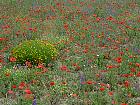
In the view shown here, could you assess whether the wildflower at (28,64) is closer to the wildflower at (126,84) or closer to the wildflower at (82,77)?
the wildflower at (82,77)

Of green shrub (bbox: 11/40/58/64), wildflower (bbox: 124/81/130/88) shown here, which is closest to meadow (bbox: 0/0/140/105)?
wildflower (bbox: 124/81/130/88)

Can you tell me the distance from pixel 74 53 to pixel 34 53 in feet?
5.96

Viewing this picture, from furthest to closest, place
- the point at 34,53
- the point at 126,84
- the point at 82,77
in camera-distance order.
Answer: the point at 34,53
the point at 82,77
the point at 126,84

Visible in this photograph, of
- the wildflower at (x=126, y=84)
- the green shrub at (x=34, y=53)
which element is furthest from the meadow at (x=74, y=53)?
the green shrub at (x=34, y=53)

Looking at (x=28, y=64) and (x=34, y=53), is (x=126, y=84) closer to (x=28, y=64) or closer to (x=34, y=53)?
→ (x=28, y=64)

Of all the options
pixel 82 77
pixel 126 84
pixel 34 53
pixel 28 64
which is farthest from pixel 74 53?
pixel 126 84

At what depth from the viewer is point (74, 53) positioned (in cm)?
1234

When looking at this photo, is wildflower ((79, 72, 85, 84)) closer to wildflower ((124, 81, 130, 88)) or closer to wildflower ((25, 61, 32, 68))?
wildflower ((124, 81, 130, 88))

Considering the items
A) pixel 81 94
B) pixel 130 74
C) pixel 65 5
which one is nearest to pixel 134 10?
pixel 65 5

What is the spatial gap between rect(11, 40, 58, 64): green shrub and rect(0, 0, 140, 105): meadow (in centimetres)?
21

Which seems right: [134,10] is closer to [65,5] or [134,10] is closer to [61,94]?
[65,5]

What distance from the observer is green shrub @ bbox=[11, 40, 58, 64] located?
1097 cm

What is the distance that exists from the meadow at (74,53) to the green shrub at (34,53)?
21 centimetres

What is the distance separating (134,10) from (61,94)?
10774 mm
